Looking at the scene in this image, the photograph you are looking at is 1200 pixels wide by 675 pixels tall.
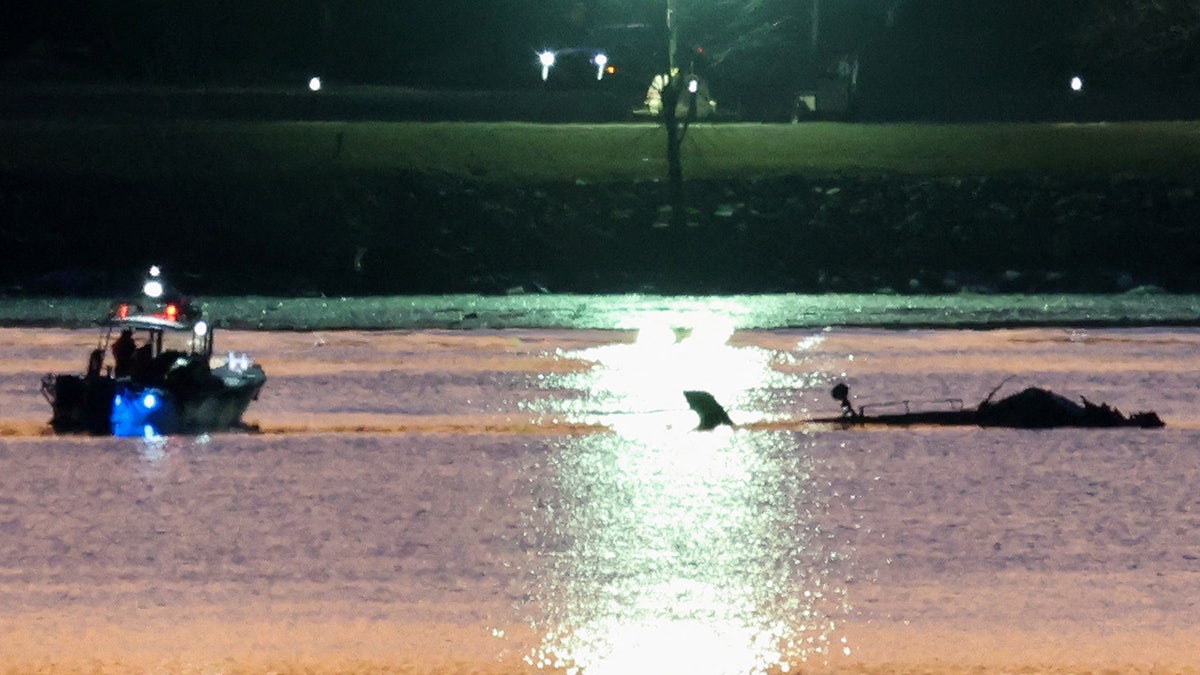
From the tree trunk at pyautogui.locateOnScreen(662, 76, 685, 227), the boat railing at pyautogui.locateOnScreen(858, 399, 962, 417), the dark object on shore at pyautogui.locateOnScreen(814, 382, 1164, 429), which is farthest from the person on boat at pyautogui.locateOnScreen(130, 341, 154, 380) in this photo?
the tree trunk at pyautogui.locateOnScreen(662, 76, 685, 227)

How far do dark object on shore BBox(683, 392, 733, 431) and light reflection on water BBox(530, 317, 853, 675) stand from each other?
15cm

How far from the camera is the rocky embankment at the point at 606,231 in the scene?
1197 inches

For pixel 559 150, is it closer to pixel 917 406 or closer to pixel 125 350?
pixel 917 406

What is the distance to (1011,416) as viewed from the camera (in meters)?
16.4

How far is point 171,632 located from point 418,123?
2775 cm

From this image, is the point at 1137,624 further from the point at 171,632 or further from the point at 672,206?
the point at 672,206

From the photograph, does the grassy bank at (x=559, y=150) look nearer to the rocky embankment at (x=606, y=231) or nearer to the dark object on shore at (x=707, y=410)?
the rocky embankment at (x=606, y=231)

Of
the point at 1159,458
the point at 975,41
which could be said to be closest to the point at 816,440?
the point at 1159,458

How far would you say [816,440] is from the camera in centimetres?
1561

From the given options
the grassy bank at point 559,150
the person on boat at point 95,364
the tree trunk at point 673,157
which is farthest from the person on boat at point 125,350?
the grassy bank at point 559,150

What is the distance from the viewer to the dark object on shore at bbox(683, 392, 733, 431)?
16375 mm

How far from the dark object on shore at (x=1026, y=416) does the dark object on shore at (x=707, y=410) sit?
A: 0.78 meters

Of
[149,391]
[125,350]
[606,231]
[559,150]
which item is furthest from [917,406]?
[559,150]

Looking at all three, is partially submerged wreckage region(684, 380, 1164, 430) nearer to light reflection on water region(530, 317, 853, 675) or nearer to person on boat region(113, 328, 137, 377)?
light reflection on water region(530, 317, 853, 675)
